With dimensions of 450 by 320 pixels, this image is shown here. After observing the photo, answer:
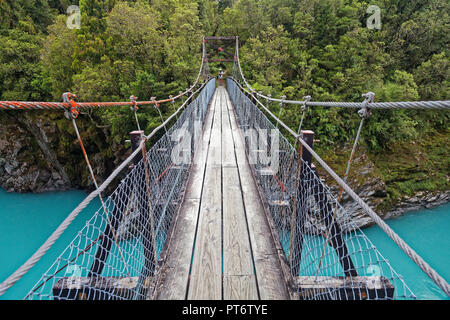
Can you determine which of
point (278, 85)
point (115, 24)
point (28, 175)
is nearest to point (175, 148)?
point (115, 24)

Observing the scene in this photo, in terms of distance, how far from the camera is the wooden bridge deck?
1.15 m

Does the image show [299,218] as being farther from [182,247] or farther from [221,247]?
[182,247]

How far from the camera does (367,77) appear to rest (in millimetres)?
8789

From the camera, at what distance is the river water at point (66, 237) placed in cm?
615

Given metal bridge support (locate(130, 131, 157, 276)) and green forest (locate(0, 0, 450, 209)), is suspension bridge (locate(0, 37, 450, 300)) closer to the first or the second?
metal bridge support (locate(130, 131, 157, 276))

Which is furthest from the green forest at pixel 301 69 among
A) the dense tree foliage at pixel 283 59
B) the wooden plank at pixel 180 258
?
the wooden plank at pixel 180 258

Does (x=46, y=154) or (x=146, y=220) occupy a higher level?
(x=146, y=220)

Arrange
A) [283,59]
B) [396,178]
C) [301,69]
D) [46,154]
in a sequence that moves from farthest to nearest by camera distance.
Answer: [283,59]
[46,154]
[301,69]
[396,178]

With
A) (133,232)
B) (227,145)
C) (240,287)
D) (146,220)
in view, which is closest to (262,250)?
(240,287)

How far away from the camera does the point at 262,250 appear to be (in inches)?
54.6

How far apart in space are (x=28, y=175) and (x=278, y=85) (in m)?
12.4

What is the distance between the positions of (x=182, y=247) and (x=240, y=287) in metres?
0.44

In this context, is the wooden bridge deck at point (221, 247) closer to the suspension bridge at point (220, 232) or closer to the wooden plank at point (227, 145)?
the suspension bridge at point (220, 232)

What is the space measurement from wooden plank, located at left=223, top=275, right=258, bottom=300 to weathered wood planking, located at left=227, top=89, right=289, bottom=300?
0.04 metres
